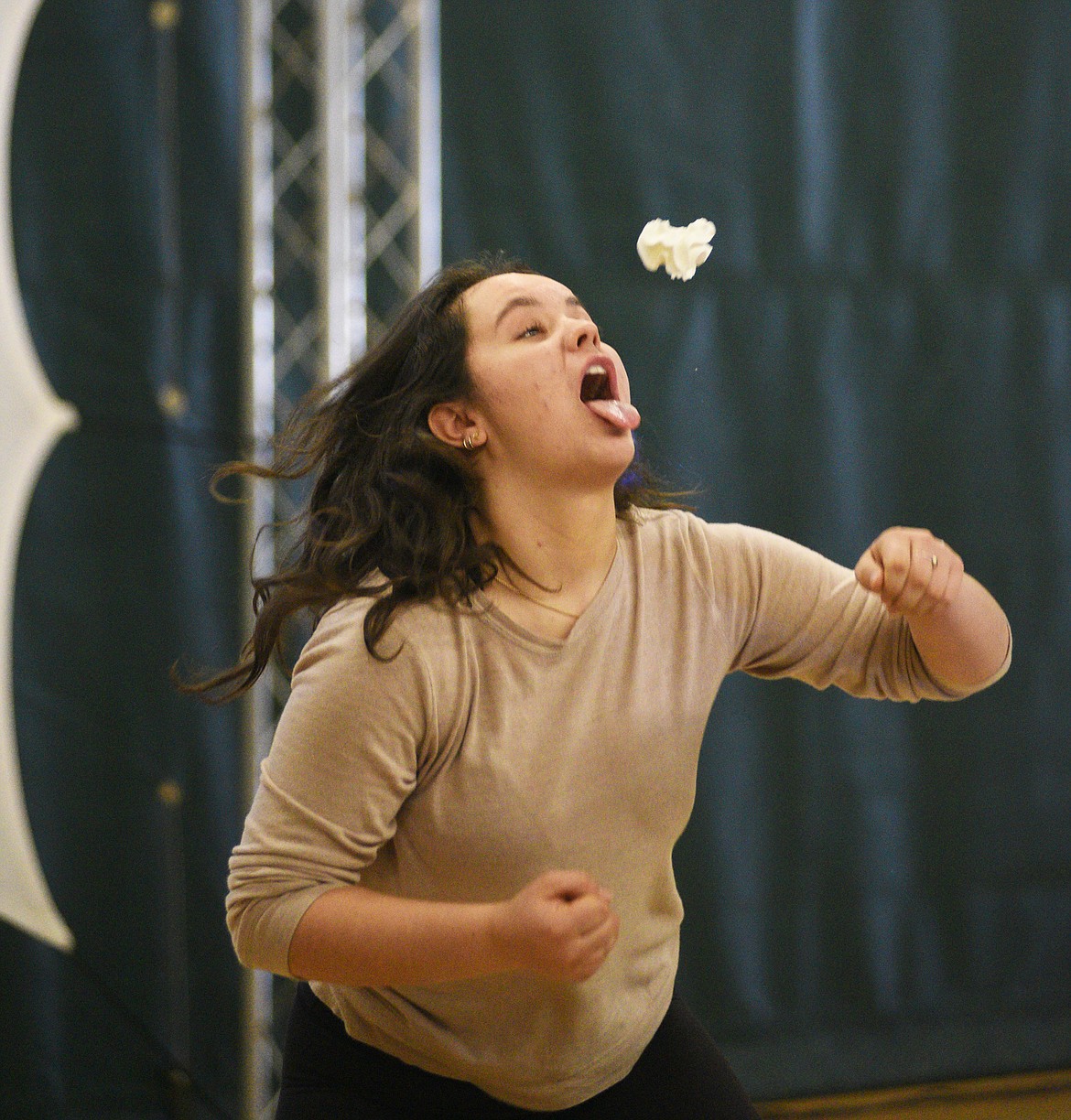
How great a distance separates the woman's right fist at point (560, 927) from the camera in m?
1.00

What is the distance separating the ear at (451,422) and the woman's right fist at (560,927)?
521mm

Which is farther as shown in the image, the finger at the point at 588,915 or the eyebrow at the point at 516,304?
the eyebrow at the point at 516,304

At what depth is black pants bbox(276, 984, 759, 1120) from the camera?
130 centimetres

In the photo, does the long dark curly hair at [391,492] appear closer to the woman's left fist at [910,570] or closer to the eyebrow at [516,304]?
the eyebrow at [516,304]

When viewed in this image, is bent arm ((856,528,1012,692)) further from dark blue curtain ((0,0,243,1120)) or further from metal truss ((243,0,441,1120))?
dark blue curtain ((0,0,243,1120))

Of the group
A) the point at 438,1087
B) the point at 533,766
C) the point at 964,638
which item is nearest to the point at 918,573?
the point at 964,638

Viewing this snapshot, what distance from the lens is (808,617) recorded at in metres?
1.38

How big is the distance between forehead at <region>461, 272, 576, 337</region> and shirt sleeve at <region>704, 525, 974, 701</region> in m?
0.31

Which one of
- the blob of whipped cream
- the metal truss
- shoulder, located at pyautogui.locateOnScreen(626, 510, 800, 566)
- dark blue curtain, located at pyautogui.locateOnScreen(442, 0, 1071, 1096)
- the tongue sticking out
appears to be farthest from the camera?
dark blue curtain, located at pyautogui.locateOnScreen(442, 0, 1071, 1096)

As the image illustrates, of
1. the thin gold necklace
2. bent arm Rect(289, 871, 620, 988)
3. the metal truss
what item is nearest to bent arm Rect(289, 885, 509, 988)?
bent arm Rect(289, 871, 620, 988)

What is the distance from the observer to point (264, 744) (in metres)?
2.35

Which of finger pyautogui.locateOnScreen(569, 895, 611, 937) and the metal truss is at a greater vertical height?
the metal truss

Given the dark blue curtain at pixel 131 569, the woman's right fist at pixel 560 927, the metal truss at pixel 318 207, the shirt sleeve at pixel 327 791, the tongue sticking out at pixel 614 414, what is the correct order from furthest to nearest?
1. the dark blue curtain at pixel 131 569
2. the metal truss at pixel 318 207
3. the tongue sticking out at pixel 614 414
4. the shirt sleeve at pixel 327 791
5. the woman's right fist at pixel 560 927

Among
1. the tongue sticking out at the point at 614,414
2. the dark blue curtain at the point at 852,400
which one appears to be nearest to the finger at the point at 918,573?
the tongue sticking out at the point at 614,414
